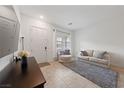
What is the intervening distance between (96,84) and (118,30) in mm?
2960

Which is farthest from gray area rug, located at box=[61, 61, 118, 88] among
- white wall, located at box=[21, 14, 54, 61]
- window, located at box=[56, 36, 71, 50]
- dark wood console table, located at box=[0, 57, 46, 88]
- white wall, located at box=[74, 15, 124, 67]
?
window, located at box=[56, 36, 71, 50]

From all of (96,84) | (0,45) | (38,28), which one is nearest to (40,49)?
(38,28)

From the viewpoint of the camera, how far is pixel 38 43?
5191 mm

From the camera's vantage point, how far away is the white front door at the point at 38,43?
4.98m

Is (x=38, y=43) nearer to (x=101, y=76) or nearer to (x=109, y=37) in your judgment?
(x=101, y=76)

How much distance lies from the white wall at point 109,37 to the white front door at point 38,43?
275 cm

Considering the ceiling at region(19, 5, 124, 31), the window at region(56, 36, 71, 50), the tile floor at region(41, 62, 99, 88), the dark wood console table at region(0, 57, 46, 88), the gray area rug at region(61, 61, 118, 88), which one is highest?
the ceiling at region(19, 5, 124, 31)

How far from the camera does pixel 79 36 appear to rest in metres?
7.02

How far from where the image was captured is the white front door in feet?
16.4

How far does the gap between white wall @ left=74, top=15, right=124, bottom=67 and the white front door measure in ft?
9.03

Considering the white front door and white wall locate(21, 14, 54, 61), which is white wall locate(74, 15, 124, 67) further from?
the white front door

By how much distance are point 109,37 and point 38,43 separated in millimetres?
3618
